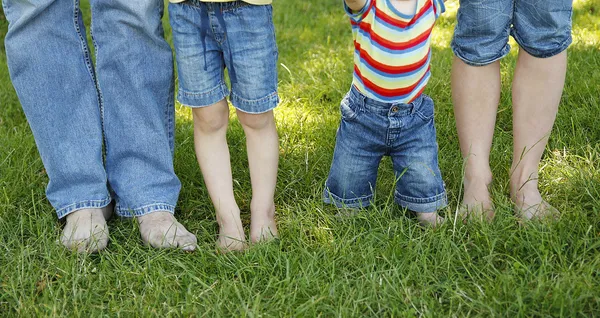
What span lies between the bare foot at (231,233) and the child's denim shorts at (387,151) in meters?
0.34

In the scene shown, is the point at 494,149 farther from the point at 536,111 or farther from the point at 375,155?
the point at 375,155

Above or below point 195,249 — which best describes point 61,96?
above

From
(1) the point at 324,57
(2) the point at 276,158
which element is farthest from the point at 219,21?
(1) the point at 324,57

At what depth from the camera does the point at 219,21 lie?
2320 millimetres

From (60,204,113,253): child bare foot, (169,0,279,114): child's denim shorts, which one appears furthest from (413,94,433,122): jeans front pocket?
(60,204,113,253): child bare foot

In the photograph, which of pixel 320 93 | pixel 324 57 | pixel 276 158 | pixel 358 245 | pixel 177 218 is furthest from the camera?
pixel 324 57

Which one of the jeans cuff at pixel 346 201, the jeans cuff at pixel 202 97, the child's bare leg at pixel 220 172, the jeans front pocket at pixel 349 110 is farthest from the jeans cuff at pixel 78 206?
the jeans front pocket at pixel 349 110

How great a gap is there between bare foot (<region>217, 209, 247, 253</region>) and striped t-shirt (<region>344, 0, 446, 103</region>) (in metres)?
0.64

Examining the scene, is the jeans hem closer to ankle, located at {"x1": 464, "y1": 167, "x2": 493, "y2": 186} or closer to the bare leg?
the bare leg

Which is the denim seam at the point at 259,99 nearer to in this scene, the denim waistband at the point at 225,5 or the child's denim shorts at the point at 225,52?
the child's denim shorts at the point at 225,52

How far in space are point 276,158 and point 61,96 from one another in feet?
2.61

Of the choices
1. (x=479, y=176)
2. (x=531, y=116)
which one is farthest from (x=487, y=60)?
(x=479, y=176)

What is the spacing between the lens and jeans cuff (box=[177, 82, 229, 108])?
243 centimetres

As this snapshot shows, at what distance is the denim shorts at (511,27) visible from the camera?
95.5 inches
